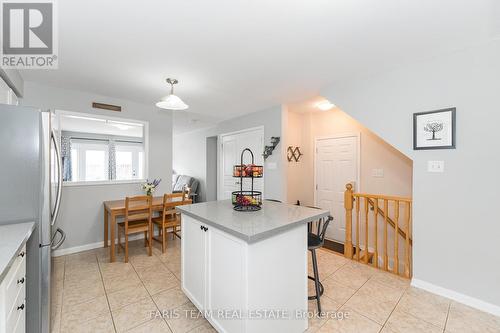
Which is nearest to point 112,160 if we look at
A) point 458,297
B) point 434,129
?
point 434,129

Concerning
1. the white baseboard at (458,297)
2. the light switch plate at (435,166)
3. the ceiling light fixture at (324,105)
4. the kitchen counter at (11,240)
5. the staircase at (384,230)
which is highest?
the ceiling light fixture at (324,105)

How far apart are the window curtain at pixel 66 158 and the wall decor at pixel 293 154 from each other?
355 centimetres

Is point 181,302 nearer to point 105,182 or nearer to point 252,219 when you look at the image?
point 252,219

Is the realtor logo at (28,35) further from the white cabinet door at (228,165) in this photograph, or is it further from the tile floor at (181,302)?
the white cabinet door at (228,165)

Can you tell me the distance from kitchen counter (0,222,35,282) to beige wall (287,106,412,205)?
3.49m

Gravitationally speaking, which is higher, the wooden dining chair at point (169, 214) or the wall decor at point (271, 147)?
the wall decor at point (271, 147)

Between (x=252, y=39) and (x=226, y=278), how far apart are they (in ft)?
6.46

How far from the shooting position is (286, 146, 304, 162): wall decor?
13.4 ft

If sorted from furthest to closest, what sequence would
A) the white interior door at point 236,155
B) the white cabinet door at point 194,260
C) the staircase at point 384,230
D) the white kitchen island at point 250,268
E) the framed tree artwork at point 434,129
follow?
the white interior door at point 236,155
the staircase at point 384,230
the framed tree artwork at point 434,129
the white cabinet door at point 194,260
the white kitchen island at point 250,268

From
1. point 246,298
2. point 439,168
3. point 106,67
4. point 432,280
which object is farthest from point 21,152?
point 432,280

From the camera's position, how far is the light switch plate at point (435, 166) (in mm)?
2133

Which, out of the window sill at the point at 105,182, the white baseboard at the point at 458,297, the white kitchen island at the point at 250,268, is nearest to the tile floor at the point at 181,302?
the white baseboard at the point at 458,297

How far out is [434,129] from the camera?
Result: 2152 mm

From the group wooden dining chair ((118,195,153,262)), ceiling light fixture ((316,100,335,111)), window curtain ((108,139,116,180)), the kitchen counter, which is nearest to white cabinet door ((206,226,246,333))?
the kitchen counter
